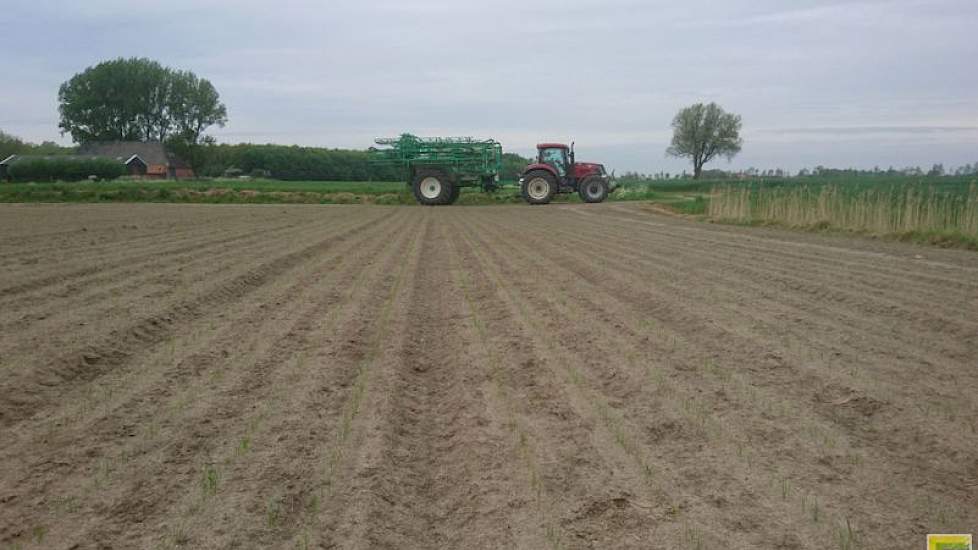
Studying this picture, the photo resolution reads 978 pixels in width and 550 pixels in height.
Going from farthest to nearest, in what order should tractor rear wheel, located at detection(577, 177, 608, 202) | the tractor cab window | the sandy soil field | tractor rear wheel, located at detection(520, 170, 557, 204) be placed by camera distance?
tractor rear wheel, located at detection(577, 177, 608, 202)
the tractor cab window
tractor rear wheel, located at detection(520, 170, 557, 204)
the sandy soil field

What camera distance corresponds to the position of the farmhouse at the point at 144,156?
63.9 m

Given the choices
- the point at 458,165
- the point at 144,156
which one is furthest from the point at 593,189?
the point at 144,156

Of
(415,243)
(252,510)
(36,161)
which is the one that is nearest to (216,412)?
(252,510)

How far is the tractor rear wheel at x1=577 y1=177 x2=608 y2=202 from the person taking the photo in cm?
2994

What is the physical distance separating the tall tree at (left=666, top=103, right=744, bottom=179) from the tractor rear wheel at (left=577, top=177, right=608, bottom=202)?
4827 centimetres

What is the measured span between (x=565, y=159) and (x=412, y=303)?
2219 centimetres

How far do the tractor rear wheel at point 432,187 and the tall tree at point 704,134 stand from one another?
170 feet

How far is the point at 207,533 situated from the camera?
116 inches

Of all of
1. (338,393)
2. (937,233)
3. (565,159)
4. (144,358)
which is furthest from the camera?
(565,159)

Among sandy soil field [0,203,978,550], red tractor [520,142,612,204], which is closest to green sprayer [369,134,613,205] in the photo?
red tractor [520,142,612,204]

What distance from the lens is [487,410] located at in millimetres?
4559

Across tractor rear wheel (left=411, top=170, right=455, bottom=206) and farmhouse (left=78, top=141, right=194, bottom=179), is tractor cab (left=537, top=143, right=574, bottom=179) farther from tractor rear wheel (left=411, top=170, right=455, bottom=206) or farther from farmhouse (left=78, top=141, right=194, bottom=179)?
farmhouse (left=78, top=141, right=194, bottom=179)

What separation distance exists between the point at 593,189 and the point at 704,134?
166 ft

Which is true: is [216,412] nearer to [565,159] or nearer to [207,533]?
[207,533]
